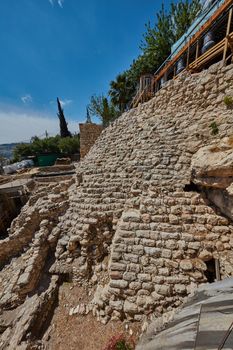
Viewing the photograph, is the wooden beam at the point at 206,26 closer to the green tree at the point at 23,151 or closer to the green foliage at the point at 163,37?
the green foliage at the point at 163,37

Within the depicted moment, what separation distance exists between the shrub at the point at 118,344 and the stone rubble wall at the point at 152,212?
46cm

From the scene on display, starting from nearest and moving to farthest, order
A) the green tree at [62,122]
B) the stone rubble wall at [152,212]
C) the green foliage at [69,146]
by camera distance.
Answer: the stone rubble wall at [152,212] → the green foliage at [69,146] → the green tree at [62,122]

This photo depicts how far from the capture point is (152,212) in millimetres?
4570

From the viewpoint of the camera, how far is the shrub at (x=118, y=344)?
10.6 feet

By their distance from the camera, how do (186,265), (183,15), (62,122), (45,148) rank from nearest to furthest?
(186,265)
(183,15)
(45,148)
(62,122)

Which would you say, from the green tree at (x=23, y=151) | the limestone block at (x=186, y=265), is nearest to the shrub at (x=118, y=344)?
the limestone block at (x=186, y=265)

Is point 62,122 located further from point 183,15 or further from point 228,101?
point 228,101

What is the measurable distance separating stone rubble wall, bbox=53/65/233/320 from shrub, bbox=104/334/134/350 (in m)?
0.46

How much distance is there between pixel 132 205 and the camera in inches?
202

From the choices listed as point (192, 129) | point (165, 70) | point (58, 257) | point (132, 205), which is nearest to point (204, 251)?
point (132, 205)

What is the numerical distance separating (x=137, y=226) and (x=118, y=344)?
2.56 metres

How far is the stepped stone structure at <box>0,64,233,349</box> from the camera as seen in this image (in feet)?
12.5

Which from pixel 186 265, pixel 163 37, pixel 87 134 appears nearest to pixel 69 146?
pixel 87 134

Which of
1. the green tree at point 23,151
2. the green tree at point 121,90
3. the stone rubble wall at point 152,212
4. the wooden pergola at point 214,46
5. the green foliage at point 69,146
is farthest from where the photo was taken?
the green tree at point 23,151
